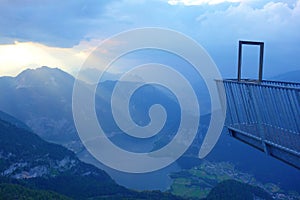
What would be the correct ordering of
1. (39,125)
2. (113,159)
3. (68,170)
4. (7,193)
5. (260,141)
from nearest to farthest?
(260,141), (7,193), (68,170), (113,159), (39,125)

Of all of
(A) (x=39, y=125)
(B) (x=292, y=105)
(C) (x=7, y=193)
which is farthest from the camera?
(A) (x=39, y=125)

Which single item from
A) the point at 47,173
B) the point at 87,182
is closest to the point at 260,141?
the point at 87,182

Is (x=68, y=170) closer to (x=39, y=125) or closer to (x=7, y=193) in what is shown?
(x=7, y=193)

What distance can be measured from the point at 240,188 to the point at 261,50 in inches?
3002

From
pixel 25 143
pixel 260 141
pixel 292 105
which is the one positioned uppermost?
pixel 292 105

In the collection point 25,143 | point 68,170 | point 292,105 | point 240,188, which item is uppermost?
point 292,105

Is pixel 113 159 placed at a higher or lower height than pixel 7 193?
lower

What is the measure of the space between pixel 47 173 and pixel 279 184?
2627 inches

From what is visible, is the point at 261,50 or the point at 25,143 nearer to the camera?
the point at 261,50

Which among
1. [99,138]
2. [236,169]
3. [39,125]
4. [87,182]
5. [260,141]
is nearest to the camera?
[260,141]

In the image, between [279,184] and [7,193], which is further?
[279,184]

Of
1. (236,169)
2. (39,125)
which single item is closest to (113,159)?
(236,169)

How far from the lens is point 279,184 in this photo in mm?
99500

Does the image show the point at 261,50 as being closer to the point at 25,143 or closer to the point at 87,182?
the point at 87,182
